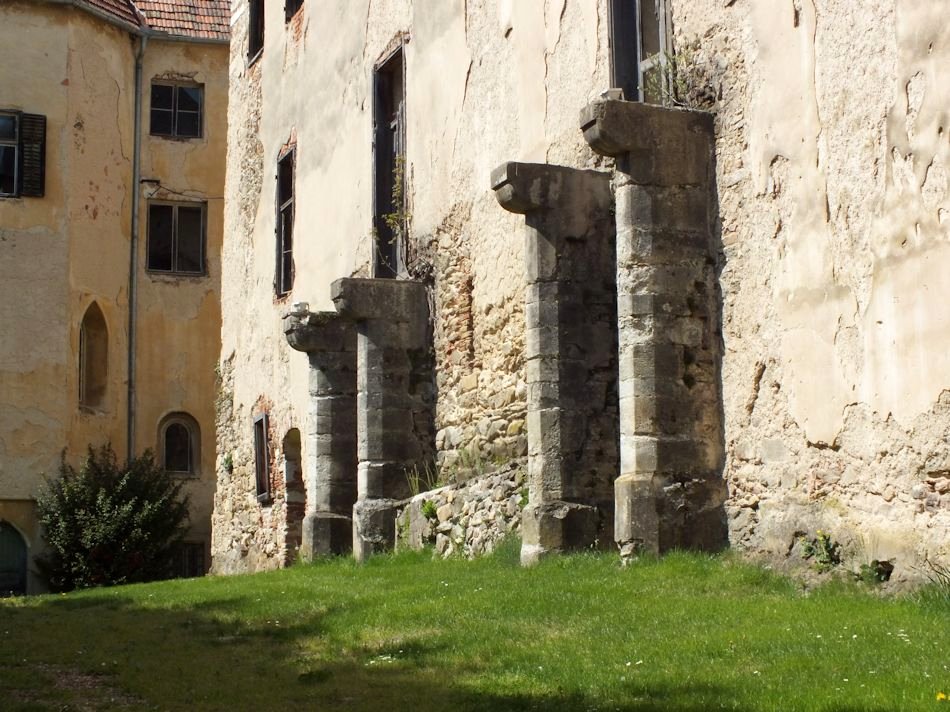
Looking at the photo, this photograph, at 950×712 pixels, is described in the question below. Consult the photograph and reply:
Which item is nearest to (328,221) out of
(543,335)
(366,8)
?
(366,8)

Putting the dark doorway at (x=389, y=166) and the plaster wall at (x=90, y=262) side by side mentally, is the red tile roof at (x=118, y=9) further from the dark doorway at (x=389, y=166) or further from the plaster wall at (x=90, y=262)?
the dark doorway at (x=389, y=166)

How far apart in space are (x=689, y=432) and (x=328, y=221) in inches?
328

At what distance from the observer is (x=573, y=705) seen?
20.8 ft

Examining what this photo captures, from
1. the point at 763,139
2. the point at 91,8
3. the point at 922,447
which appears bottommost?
the point at 922,447

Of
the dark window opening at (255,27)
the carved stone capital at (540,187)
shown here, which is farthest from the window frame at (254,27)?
the carved stone capital at (540,187)

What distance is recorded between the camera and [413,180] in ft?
50.4

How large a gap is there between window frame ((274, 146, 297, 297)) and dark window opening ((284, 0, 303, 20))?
6.10ft

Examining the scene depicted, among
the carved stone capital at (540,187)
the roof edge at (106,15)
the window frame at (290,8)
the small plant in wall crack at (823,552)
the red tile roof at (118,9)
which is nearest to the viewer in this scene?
the small plant in wall crack at (823,552)

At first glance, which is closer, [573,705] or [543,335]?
[573,705]

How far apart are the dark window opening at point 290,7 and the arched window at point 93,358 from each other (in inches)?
273

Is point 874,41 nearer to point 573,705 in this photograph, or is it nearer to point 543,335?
point 543,335

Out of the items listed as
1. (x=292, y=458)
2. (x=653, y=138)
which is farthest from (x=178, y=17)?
(x=653, y=138)

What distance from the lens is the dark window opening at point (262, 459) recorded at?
1920cm

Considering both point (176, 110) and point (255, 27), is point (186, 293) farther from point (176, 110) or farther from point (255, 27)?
point (255, 27)
